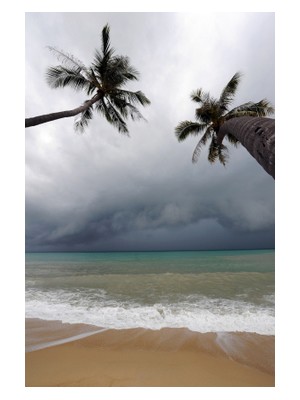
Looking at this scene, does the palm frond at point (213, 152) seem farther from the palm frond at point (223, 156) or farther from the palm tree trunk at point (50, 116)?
the palm tree trunk at point (50, 116)

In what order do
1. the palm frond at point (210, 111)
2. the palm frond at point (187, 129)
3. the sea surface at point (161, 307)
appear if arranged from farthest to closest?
the palm frond at point (187, 129), the palm frond at point (210, 111), the sea surface at point (161, 307)

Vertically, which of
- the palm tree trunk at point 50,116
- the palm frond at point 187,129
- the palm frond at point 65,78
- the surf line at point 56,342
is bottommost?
the surf line at point 56,342

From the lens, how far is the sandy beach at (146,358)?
2.91 meters

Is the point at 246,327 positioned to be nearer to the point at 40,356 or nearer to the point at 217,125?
the point at 40,356

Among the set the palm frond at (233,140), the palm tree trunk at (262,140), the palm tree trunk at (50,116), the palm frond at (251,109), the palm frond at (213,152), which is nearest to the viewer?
the palm tree trunk at (262,140)

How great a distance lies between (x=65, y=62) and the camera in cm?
604

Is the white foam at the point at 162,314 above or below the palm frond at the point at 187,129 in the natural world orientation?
below

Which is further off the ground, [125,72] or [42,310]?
[125,72]

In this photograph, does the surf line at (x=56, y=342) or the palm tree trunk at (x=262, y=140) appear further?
the surf line at (x=56, y=342)

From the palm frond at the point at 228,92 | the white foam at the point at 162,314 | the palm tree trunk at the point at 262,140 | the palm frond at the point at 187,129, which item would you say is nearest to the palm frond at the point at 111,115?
the palm frond at the point at 187,129

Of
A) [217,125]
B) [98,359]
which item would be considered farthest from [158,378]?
[217,125]
